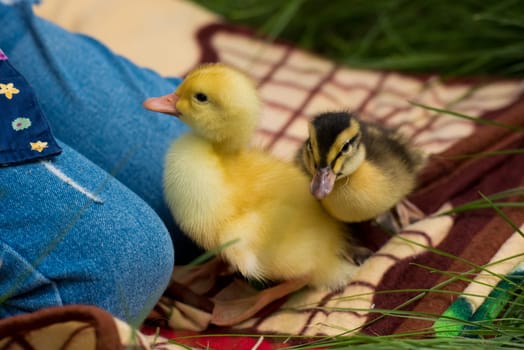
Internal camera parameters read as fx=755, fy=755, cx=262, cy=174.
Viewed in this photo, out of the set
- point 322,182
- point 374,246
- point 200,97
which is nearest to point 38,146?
point 200,97

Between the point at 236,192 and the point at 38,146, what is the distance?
0.99ft

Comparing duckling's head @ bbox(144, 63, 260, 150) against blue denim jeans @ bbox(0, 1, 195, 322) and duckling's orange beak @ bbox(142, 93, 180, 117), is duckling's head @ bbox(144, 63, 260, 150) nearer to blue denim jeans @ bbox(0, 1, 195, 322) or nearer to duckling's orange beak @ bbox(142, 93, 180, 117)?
duckling's orange beak @ bbox(142, 93, 180, 117)

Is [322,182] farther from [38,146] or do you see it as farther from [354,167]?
[38,146]

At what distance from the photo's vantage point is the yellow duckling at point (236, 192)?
3.76 ft

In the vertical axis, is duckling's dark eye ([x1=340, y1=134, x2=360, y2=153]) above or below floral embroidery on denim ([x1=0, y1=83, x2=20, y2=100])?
above

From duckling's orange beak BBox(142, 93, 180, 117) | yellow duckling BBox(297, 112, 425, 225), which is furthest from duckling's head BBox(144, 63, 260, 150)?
yellow duckling BBox(297, 112, 425, 225)

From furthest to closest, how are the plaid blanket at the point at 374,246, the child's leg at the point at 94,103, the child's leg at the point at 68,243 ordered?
the child's leg at the point at 94,103, the plaid blanket at the point at 374,246, the child's leg at the point at 68,243

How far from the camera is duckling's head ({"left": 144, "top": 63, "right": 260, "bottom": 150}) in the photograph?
1.15 m

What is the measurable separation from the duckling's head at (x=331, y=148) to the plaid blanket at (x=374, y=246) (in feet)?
0.49

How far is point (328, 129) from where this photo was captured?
1.11m

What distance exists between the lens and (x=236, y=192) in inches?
45.8

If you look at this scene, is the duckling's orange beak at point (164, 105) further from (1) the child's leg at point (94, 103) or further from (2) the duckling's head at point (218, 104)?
(1) the child's leg at point (94, 103)

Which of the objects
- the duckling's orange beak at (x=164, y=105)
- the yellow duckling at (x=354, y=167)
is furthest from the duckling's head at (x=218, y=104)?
the yellow duckling at (x=354, y=167)

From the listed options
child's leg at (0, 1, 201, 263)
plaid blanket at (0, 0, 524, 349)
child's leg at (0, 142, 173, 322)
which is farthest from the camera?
child's leg at (0, 1, 201, 263)
